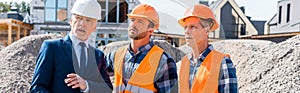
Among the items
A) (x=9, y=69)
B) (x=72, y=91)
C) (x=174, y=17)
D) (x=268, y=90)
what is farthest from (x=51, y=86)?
(x=9, y=69)

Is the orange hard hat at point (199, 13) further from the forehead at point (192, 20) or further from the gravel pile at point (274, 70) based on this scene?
the gravel pile at point (274, 70)

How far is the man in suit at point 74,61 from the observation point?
1.32 meters

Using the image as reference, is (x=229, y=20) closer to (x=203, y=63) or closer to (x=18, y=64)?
(x=203, y=63)

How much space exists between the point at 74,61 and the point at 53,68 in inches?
3.0

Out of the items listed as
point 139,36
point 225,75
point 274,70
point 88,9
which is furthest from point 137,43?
point 274,70

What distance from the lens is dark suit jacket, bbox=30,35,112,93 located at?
133 cm

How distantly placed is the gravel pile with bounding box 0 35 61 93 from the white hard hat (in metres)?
2.02

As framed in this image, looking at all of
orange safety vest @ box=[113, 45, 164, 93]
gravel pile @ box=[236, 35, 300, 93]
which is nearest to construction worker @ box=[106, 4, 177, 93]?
orange safety vest @ box=[113, 45, 164, 93]

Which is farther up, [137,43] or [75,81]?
[137,43]

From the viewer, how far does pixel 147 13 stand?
141 centimetres

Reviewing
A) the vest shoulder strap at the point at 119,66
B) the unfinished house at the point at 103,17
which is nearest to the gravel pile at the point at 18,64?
the unfinished house at the point at 103,17

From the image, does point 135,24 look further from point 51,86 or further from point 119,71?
Answer: point 51,86

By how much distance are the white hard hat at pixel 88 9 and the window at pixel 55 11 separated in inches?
6.4

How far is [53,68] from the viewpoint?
1.35 metres
